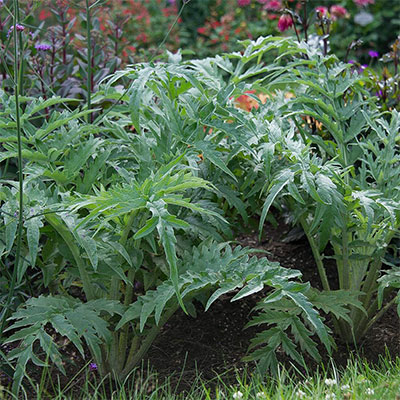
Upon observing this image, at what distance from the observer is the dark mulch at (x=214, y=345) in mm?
2744

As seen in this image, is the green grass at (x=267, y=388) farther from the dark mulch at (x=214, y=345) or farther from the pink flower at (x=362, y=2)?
the pink flower at (x=362, y=2)

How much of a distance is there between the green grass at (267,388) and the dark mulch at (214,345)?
6cm

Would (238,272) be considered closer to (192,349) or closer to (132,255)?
(132,255)

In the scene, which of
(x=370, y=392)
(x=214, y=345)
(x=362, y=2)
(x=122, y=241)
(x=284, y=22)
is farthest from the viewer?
(x=362, y=2)

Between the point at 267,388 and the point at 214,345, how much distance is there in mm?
496

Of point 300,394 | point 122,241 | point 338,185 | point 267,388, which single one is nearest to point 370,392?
point 300,394

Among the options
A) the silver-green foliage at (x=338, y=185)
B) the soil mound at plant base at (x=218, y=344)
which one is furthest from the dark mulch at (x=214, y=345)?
the silver-green foliage at (x=338, y=185)

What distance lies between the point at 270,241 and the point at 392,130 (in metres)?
1.11

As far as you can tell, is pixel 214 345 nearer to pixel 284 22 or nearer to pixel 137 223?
pixel 137 223

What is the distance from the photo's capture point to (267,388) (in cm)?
247

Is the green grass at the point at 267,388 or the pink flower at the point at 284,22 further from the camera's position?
the pink flower at the point at 284,22

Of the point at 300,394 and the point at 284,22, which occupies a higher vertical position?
the point at 284,22

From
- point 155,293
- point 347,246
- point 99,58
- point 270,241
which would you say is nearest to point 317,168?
point 347,246

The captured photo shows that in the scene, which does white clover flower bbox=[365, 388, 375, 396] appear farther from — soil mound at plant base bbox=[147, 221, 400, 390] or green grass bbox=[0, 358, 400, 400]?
soil mound at plant base bbox=[147, 221, 400, 390]
